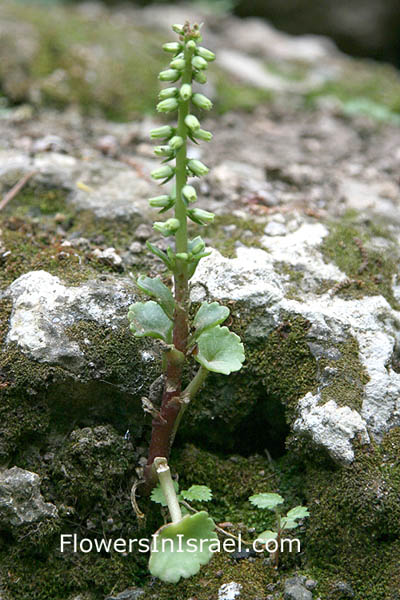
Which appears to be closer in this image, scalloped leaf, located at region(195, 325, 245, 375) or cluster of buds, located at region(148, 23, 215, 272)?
cluster of buds, located at region(148, 23, 215, 272)

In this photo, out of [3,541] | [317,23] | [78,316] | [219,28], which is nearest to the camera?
[3,541]

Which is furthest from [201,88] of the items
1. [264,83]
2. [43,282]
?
[43,282]

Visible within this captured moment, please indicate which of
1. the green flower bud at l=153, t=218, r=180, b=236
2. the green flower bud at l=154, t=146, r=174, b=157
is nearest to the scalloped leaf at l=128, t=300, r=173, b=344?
the green flower bud at l=153, t=218, r=180, b=236

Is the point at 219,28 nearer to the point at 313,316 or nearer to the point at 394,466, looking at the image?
the point at 313,316

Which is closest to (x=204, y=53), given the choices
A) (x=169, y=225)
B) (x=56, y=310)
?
(x=169, y=225)

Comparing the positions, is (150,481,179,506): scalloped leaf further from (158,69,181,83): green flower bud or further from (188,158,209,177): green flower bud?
(158,69,181,83): green flower bud

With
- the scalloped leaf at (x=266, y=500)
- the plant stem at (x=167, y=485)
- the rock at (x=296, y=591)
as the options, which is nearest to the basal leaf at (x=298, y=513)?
the scalloped leaf at (x=266, y=500)

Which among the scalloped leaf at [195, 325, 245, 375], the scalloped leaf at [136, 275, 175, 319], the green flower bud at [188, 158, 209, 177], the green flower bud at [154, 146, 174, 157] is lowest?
the scalloped leaf at [195, 325, 245, 375]
